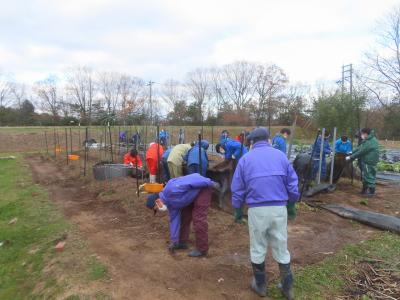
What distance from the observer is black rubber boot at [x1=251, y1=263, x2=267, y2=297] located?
3322 millimetres

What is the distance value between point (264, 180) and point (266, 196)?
142 mm

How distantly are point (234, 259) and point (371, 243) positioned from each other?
203 centimetres

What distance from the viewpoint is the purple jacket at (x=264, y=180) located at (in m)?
3.14

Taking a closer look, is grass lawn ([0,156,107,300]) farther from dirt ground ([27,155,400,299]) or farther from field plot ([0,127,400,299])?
dirt ground ([27,155,400,299])

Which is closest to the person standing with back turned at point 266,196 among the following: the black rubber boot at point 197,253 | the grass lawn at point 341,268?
the grass lawn at point 341,268

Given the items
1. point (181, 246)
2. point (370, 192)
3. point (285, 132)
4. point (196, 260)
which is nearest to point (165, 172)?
point (285, 132)

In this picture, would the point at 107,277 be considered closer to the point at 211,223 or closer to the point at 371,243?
the point at 211,223

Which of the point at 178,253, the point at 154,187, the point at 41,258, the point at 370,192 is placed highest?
the point at 154,187

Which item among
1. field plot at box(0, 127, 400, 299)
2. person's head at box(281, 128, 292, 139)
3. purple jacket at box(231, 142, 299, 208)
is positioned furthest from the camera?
person's head at box(281, 128, 292, 139)

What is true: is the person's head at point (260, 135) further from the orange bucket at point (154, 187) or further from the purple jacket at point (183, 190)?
the orange bucket at point (154, 187)

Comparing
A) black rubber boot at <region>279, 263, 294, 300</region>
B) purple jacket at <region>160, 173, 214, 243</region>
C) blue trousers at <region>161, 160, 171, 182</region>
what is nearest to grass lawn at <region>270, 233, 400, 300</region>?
black rubber boot at <region>279, 263, 294, 300</region>

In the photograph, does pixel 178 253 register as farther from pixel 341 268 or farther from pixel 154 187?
pixel 154 187

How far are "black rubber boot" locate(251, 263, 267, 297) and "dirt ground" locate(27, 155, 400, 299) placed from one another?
111mm

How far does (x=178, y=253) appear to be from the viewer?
178 inches
